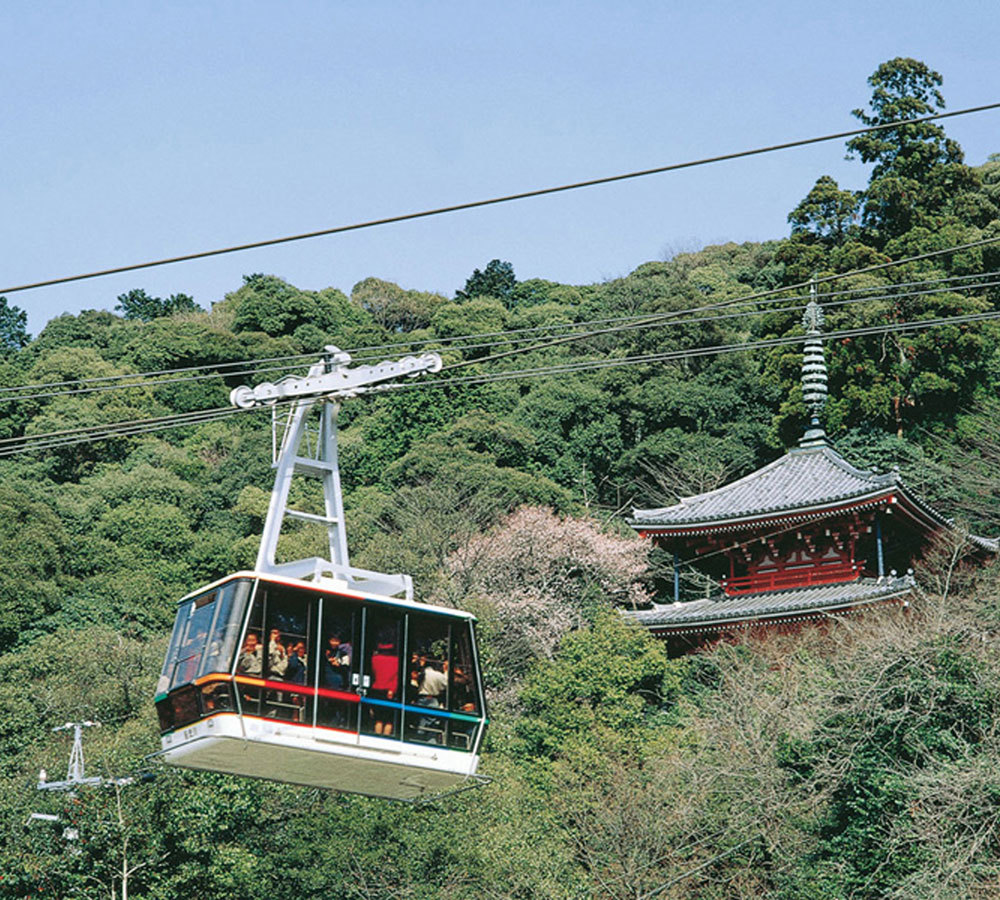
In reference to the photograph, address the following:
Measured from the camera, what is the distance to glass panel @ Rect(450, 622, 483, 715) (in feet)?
44.1

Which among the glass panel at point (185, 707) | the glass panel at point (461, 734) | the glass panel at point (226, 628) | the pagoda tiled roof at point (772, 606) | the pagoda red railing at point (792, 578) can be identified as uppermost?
the glass panel at point (226, 628)

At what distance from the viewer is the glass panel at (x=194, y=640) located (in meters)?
12.5

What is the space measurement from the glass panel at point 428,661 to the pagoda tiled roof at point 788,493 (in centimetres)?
1607

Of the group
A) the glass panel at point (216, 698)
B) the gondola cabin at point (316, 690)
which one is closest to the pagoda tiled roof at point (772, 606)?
the gondola cabin at point (316, 690)

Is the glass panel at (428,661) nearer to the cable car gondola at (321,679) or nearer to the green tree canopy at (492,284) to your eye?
the cable car gondola at (321,679)

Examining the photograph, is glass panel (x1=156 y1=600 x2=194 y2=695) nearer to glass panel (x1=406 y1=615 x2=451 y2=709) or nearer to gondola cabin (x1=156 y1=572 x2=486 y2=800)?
gondola cabin (x1=156 y1=572 x2=486 y2=800)

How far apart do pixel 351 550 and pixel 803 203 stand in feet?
53.5

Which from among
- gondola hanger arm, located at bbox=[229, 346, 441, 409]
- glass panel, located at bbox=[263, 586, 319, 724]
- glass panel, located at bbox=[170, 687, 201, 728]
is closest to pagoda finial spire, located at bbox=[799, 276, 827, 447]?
gondola hanger arm, located at bbox=[229, 346, 441, 409]

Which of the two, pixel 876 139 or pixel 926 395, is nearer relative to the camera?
pixel 926 395

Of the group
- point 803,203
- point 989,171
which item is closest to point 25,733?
point 803,203

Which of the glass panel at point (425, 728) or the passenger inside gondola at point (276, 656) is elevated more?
the passenger inside gondola at point (276, 656)

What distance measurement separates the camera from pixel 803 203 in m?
40.5

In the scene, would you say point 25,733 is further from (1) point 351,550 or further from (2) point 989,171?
(2) point 989,171

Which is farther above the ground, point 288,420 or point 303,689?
point 288,420
